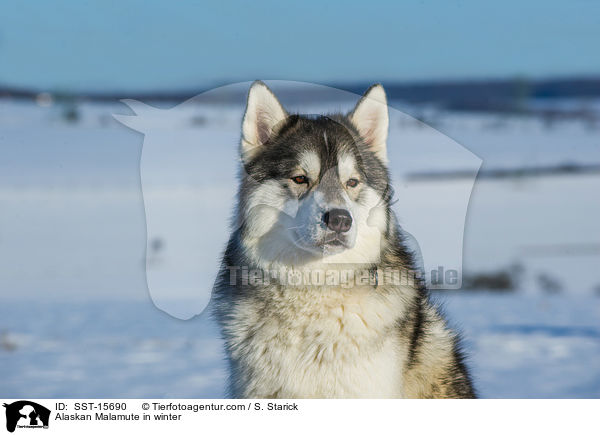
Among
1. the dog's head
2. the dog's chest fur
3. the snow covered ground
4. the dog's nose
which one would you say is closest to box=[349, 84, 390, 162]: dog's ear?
the dog's head

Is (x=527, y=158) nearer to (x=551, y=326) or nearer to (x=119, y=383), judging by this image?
(x=551, y=326)

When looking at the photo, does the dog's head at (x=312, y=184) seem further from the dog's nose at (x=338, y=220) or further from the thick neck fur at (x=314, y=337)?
the thick neck fur at (x=314, y=337)

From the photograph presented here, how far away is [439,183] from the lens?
9422 millimetres

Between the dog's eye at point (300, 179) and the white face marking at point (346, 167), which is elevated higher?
the white face marking at point (346, 167)

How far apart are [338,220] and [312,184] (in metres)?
0.30

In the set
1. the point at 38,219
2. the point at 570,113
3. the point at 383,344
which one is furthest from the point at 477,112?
the point at 38,219

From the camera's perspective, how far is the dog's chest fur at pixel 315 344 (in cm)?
349

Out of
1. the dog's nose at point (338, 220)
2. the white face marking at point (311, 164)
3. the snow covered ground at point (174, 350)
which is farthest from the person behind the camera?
the snow covered ground at point (174, 350)

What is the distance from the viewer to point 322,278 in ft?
12.1

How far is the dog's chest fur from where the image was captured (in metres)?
3.49

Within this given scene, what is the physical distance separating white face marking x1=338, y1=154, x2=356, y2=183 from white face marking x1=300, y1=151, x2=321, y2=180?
122mm

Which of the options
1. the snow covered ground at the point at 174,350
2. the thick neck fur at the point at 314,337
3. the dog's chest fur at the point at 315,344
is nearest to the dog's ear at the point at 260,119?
the thick neck fur at the point at 314,337
